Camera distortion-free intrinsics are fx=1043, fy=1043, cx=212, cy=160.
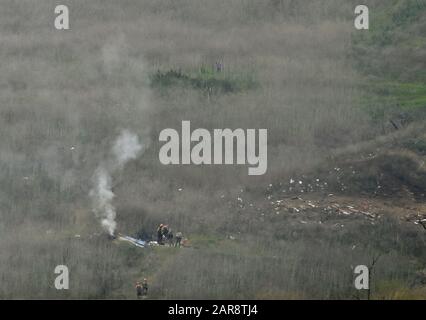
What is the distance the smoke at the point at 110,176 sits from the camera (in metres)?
24.6

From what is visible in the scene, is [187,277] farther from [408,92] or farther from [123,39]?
[123,39]

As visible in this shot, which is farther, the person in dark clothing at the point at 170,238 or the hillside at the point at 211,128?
the person in dark clothing at the point at 170,238

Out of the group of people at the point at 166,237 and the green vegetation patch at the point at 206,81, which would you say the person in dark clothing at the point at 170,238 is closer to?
the group of people at the point at 166,237

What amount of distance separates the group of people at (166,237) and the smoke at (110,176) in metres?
1.10

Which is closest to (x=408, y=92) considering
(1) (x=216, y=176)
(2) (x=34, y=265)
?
(1) (x=216, y=176)

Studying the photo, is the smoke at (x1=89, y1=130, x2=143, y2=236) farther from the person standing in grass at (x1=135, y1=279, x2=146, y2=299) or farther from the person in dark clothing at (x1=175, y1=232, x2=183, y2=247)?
the person standing in grass at (x1=135, y1=279, x2=146, y2=299)

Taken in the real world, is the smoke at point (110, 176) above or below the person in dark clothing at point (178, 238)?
above

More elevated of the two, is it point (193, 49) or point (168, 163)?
point (193, 49)

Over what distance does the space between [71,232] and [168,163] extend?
13.0ft

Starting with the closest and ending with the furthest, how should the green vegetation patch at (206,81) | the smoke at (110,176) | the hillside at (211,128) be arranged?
the hillside at (211,128) → the smoke at (110,176) → the green vegetation patch at (206,81)

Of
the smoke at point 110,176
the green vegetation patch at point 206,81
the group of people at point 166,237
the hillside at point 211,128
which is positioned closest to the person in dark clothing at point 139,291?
the hillside at point 211,128

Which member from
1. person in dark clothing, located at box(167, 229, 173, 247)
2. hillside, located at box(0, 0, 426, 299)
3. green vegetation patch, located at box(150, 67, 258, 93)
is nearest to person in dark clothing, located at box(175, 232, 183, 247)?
person in dark clothing, located at box(167, 229, 173, 247)
